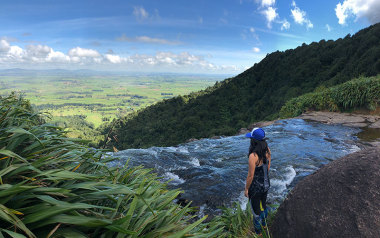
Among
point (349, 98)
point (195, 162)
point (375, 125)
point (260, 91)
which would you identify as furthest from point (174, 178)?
point (260, 91)

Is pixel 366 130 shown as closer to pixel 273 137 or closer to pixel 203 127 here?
pixel 273 137

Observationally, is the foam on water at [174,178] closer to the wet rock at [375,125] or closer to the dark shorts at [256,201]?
the dark shorts at [256,201]

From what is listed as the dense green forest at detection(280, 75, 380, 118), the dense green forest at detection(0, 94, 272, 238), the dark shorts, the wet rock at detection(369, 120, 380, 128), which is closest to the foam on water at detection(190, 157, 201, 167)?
the dark shorts

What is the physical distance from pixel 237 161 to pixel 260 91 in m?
33.3

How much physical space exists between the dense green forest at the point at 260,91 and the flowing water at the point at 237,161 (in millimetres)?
11013

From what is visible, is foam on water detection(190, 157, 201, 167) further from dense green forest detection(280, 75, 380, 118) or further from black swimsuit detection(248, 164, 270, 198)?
dense green forest detection(280, 75, 380, 118)

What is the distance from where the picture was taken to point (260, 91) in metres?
39.3

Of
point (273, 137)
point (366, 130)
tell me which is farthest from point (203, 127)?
point (366, 130)

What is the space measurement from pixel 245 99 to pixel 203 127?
42.1 ft

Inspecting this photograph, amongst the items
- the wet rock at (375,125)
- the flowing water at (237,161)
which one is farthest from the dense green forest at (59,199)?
the wet rock at (375,125)

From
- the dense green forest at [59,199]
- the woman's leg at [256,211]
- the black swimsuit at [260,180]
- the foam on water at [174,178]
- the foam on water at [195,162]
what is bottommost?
the foam on water at [195,162]

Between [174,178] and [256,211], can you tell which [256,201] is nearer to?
[256,211]

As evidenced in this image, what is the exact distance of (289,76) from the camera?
117 feet

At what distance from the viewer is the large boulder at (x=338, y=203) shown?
2209 mm
